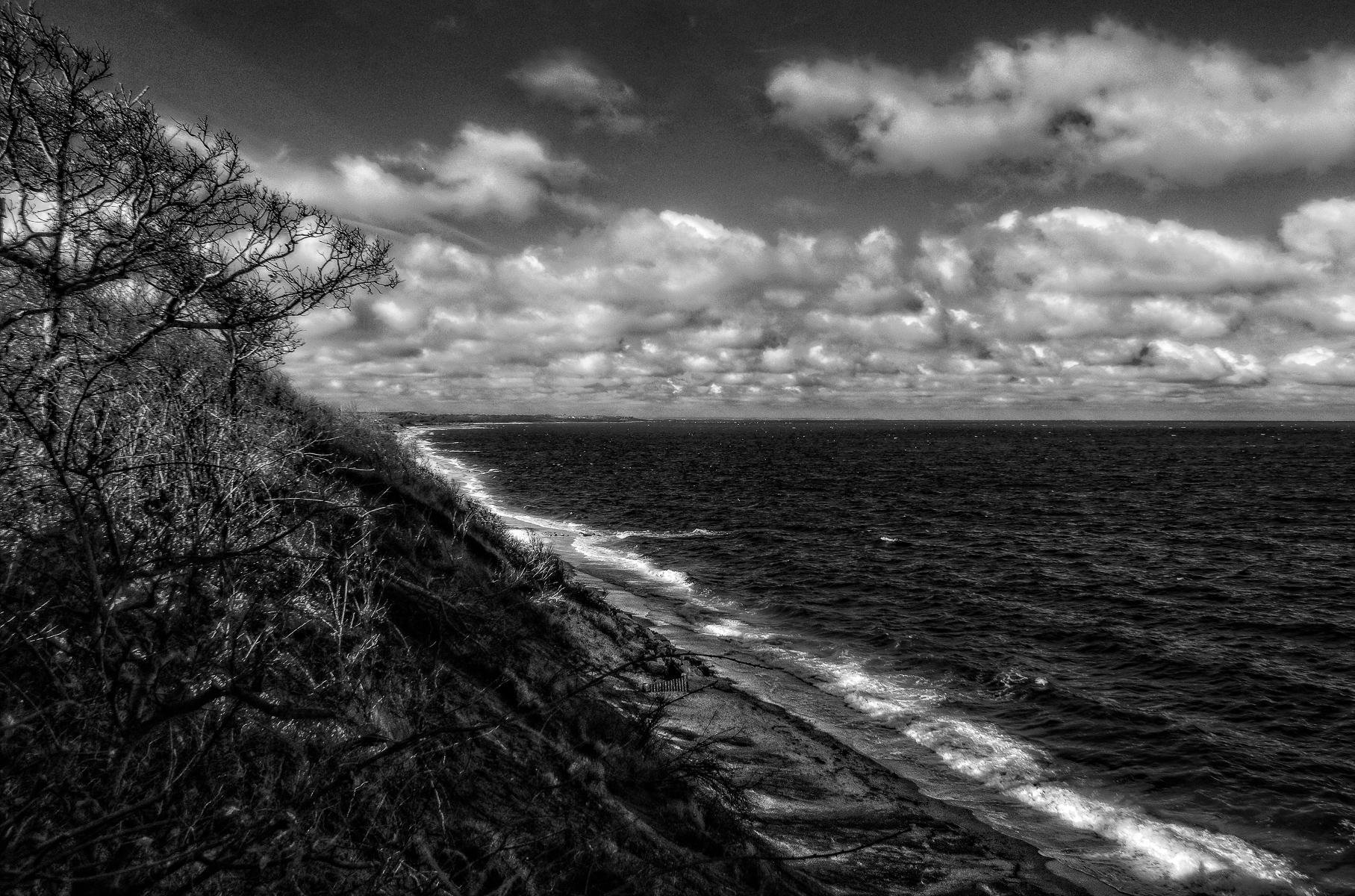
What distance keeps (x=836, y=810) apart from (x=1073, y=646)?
13.2 m

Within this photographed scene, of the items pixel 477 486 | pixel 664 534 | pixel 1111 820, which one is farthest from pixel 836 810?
pixel 477 486

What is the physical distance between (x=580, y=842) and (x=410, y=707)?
8.01 feet

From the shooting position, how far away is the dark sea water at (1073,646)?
38.2 ft

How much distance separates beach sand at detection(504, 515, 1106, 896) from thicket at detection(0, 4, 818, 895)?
3.48 feet

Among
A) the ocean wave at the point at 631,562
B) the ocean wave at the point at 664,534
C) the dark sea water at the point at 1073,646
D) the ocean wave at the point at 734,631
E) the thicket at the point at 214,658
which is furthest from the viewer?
the ocean wave at the point at 664,534

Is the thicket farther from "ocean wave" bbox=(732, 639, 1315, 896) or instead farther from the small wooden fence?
"ocean wave" bbox=(732, 639, 1315, 896)

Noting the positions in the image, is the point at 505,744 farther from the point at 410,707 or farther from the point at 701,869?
the point at 701,869

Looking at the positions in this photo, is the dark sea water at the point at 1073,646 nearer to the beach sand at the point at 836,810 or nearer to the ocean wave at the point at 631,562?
the ocean wave at the point at 631,562

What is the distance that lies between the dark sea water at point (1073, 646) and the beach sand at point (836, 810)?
2.94ft

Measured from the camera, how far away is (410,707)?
7.43 m

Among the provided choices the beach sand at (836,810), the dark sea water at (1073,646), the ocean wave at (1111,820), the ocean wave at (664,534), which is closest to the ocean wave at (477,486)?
the dark sea water at (1073,646)

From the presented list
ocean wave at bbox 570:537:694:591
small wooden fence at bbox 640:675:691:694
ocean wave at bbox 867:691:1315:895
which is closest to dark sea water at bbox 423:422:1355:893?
ocean wave at bbox 867:691:1315:895

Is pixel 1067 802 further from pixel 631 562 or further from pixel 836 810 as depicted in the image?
pixel 631 562

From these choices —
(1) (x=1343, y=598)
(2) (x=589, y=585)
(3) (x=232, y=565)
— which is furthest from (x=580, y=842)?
(1) (x=1343, y=598)
